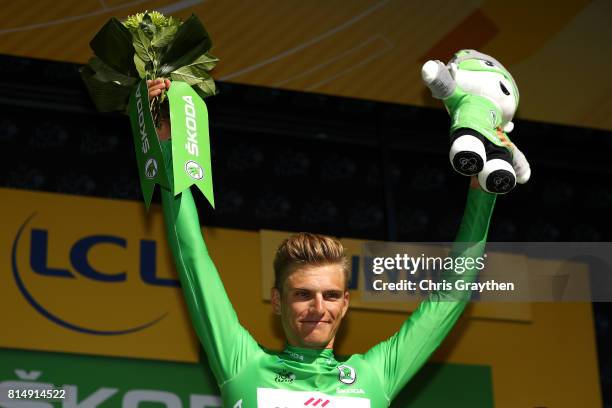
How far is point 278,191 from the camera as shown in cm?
586

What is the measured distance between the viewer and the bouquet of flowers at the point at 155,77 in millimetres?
3869

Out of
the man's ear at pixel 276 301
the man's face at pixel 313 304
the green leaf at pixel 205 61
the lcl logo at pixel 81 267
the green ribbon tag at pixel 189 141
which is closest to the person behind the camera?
the green ribbon tag at pixel 189 141

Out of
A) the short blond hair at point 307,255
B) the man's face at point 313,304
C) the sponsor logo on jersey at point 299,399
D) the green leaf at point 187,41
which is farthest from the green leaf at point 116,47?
the sponsor logo on jersey at point 299,399

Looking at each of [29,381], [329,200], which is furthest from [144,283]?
[329,200]

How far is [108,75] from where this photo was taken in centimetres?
410

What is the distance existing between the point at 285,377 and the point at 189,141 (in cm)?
78

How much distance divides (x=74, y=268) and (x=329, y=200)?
131 centimetres

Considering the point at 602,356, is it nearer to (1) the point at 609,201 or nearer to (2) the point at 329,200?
(1) the point at 609,201

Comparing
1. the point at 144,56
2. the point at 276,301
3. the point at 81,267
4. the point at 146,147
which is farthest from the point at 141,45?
the point at 81,267

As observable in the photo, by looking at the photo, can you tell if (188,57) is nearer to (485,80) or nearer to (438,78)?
(438,78)

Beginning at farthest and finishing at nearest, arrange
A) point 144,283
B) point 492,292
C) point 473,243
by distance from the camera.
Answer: point 492,292 → point 144,283 → point 473,243

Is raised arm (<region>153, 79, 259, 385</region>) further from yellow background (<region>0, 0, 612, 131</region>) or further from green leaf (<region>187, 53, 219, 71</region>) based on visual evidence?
yellow background (<region>0, 0, 612, 131</region>)

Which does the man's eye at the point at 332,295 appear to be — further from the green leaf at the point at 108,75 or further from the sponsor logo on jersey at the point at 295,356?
the green leaf at the point at 108,75

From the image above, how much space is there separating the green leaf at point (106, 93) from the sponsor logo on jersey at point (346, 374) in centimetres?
111
